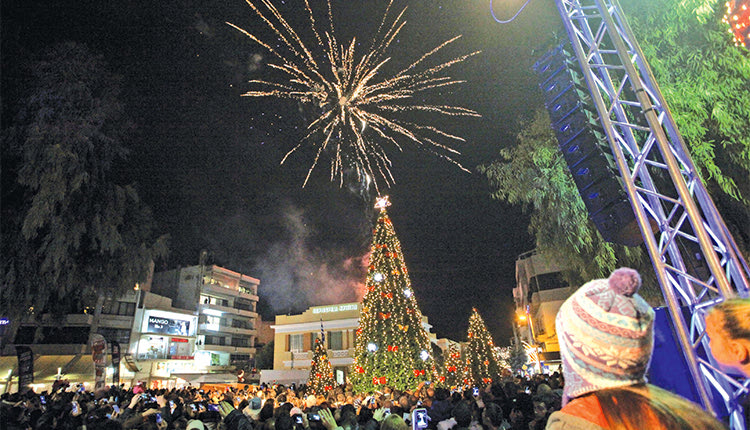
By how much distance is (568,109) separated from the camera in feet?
17.7

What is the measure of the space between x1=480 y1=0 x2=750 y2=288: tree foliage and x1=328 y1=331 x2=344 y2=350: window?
1219 inches

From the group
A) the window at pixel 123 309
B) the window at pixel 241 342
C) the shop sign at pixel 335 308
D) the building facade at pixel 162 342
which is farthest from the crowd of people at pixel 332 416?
the window at pixel 241 342

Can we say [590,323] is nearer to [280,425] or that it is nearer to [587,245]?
[280,425]

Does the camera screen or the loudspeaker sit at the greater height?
the loudspeaker

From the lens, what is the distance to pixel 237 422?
18.3 ft

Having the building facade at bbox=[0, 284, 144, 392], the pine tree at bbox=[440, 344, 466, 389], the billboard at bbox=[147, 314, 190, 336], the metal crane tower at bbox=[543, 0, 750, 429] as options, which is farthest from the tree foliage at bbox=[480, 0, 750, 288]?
the billboard at bbox=[147, 314, 190, 336]

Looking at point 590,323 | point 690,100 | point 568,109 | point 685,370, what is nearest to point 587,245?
point 690,100

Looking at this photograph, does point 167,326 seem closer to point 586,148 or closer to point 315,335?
point 315,335

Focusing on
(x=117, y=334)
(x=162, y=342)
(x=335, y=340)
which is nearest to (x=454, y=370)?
(x=335, y=340)

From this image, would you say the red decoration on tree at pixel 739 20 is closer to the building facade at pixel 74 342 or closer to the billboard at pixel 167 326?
the building facade at pixel 74 342

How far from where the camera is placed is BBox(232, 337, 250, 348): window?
169 ft

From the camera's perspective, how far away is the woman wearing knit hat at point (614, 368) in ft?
4.37

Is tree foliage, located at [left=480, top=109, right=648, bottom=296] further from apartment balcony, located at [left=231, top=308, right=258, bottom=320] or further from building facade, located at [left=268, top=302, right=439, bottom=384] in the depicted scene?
apartment balcony, located at [left=231, top=308, right=258, bottom=320]

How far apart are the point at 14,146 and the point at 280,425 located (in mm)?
13915
